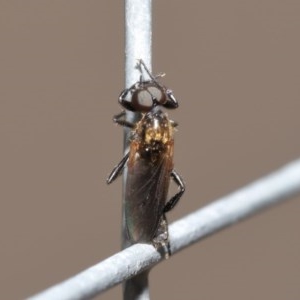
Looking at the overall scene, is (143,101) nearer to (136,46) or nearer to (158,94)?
(158,94)

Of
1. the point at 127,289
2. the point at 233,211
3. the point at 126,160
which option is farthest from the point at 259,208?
the point at 126,160

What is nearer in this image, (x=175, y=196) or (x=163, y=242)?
(x=163, y=242)

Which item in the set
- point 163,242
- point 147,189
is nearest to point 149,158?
point 147,189

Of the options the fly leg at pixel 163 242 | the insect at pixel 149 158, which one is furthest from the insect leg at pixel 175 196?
the fly leg at pixel 163 242

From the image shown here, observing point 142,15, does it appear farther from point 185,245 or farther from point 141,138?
point 141,138

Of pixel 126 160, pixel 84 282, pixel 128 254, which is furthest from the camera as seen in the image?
pixel 126 160
